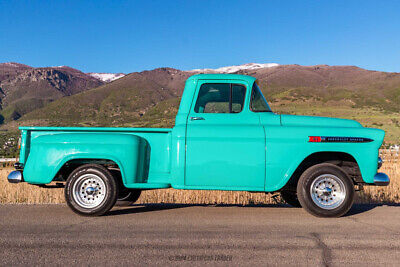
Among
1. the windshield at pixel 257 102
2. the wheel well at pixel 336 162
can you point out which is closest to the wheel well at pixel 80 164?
the windshield at pixel 257 102

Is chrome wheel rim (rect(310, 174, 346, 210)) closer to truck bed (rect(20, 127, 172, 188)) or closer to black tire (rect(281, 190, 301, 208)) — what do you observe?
black tire (rect(281, 190, 301, 208))

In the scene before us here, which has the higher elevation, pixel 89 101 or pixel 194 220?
pixel 89 101

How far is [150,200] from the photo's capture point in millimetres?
8188

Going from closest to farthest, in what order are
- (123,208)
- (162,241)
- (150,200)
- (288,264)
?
(288,264) → (162,241) → (123,208) → (150,200)

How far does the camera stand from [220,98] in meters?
6.30

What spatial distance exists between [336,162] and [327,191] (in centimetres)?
56

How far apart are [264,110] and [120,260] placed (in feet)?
11.5

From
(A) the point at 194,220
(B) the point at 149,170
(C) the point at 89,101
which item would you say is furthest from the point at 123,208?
(C) the point at 89,101

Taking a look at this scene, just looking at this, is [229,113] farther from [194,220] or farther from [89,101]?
[89,101]

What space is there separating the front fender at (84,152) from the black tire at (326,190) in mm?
2518

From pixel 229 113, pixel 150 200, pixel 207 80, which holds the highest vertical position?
pixel 207 80

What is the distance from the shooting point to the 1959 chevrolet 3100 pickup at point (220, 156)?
5.69 m

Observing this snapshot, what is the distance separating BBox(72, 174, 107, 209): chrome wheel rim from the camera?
5.92 meters

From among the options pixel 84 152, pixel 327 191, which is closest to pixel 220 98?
pixel 327 191
